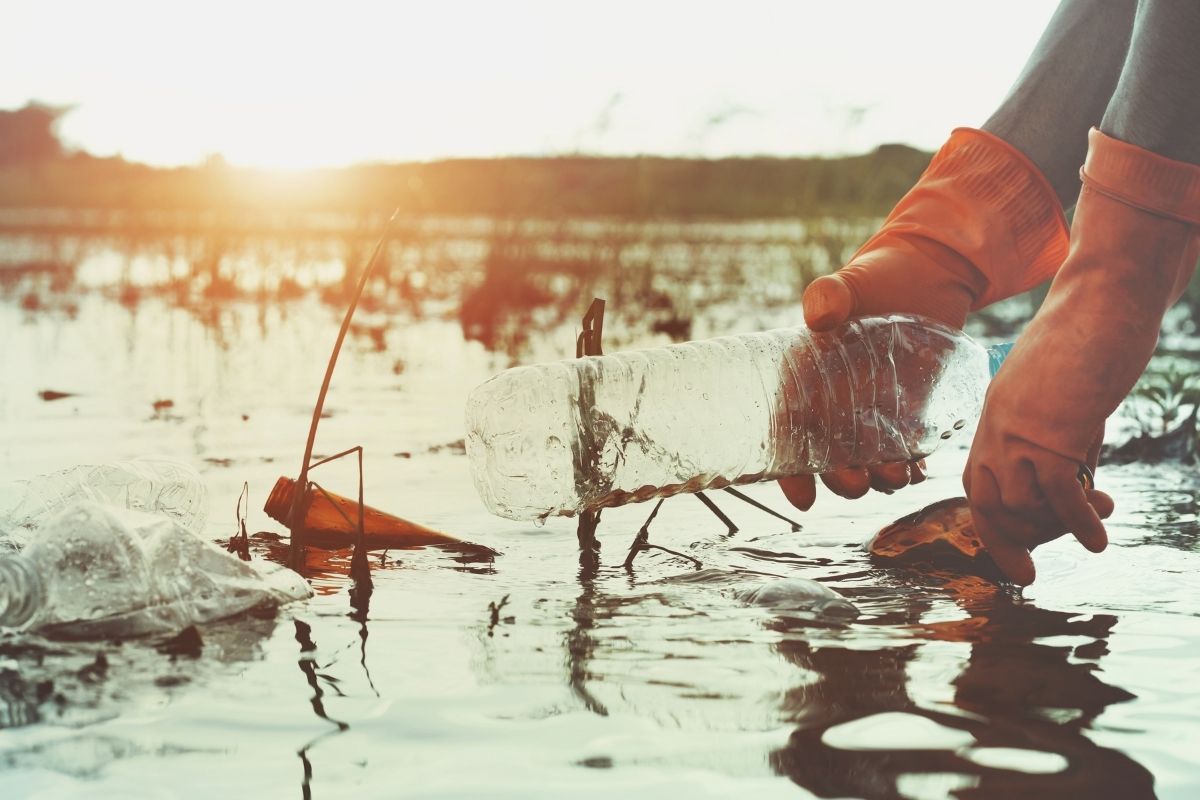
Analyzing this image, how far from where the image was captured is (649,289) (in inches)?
324

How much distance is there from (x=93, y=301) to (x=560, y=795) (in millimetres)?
7496

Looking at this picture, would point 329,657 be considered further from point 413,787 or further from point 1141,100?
point 1141,100

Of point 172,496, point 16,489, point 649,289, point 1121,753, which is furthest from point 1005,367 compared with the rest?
point 649,289

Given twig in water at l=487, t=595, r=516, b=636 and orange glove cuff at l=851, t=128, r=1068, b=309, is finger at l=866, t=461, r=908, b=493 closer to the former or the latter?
orange glove cuff at l=851, t=128, r=1068, b=309

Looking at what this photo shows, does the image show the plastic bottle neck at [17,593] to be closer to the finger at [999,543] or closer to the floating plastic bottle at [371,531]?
the floating plastic bottle at [371,531]

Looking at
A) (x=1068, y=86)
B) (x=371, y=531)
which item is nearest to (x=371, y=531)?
(x=371, y=531)

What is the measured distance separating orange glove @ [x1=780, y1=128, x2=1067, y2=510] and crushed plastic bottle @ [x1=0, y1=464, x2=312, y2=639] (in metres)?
1.27

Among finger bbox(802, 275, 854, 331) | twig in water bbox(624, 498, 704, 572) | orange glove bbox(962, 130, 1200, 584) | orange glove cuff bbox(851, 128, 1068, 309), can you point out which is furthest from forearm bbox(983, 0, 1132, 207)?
twig in water bbox(624, 498, 704, 572)

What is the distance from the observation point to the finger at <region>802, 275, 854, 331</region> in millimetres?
2674

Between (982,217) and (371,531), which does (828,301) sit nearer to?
(982,217)

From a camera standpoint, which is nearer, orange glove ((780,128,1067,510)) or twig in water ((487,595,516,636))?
twig in water ((487,595,516,636))

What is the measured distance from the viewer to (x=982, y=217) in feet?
9.38

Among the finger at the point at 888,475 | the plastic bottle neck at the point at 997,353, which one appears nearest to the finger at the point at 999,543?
the finger at the point at 888,475

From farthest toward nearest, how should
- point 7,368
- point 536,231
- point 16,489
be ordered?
1. point 536,231
2. point 7,368
3. point 16,489
